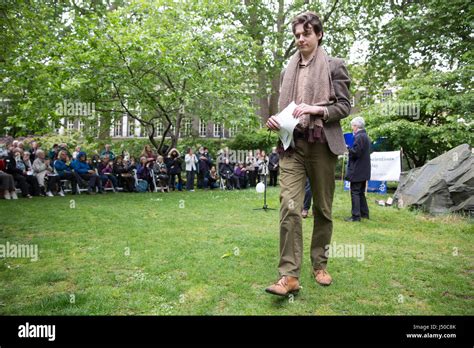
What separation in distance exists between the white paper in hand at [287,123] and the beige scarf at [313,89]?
133 millimetres

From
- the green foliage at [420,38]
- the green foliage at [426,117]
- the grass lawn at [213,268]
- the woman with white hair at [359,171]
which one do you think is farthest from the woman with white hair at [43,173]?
the green foliage at [420,38]

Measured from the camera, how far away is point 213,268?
433 cm

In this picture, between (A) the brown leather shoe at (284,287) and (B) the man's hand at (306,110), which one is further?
(B) the man's hand at (306,110)

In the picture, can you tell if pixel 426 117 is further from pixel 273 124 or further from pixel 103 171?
pixel 103 171

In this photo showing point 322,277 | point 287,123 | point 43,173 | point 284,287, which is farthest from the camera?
point 43,173

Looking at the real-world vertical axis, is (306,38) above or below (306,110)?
→ above

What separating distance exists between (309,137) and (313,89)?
0.51 m

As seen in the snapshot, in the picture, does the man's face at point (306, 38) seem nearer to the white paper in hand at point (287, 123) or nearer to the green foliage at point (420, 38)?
the white paper in hand at point (287, 123)

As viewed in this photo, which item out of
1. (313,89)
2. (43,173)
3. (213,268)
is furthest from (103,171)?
(313,89)

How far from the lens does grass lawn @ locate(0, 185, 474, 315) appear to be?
3246mm

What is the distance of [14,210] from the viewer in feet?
29.7

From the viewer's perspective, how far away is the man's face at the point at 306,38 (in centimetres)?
369

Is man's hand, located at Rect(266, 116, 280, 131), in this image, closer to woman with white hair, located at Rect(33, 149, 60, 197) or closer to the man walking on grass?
the man walking on grass
